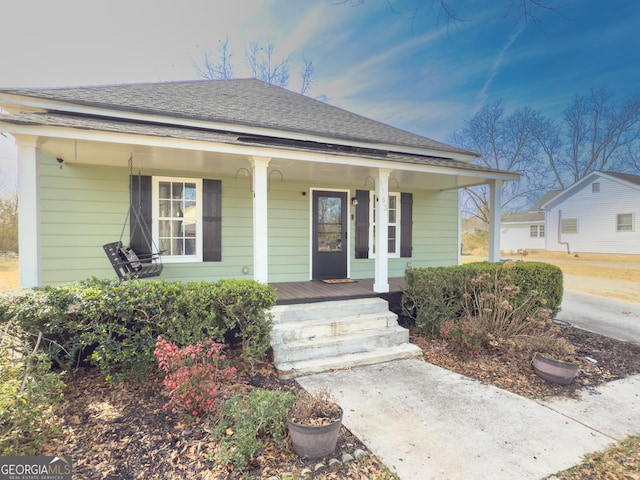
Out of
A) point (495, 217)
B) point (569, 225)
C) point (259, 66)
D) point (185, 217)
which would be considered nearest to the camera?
point (185, 217)

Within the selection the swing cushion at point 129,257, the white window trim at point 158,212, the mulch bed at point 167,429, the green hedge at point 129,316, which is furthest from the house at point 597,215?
the swing cushion at point 129,257

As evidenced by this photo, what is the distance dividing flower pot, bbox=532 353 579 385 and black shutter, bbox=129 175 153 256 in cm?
613

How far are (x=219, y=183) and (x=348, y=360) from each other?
4051 millimetres

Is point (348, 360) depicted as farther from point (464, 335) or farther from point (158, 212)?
point (158, 212)

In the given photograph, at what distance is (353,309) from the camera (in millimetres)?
5055

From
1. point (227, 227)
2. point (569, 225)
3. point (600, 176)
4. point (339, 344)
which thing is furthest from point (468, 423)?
point (569, 225)

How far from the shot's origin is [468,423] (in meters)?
2.86

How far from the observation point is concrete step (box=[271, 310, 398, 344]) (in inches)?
172

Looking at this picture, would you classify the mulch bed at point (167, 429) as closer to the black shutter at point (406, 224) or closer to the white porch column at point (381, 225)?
the white porch column at point (381, 225)

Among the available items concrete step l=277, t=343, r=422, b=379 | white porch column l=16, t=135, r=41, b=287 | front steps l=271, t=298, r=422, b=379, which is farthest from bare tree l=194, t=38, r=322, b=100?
concrete step l=277, t=343, r=422, b=379

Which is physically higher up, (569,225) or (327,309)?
(569,225)

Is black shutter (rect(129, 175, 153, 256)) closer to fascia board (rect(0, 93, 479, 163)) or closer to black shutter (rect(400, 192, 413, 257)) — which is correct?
fascia board (rect(0, 93, 479, 163))

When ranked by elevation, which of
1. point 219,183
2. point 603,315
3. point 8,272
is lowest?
point 603,315

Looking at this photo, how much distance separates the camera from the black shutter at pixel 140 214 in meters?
5.66
